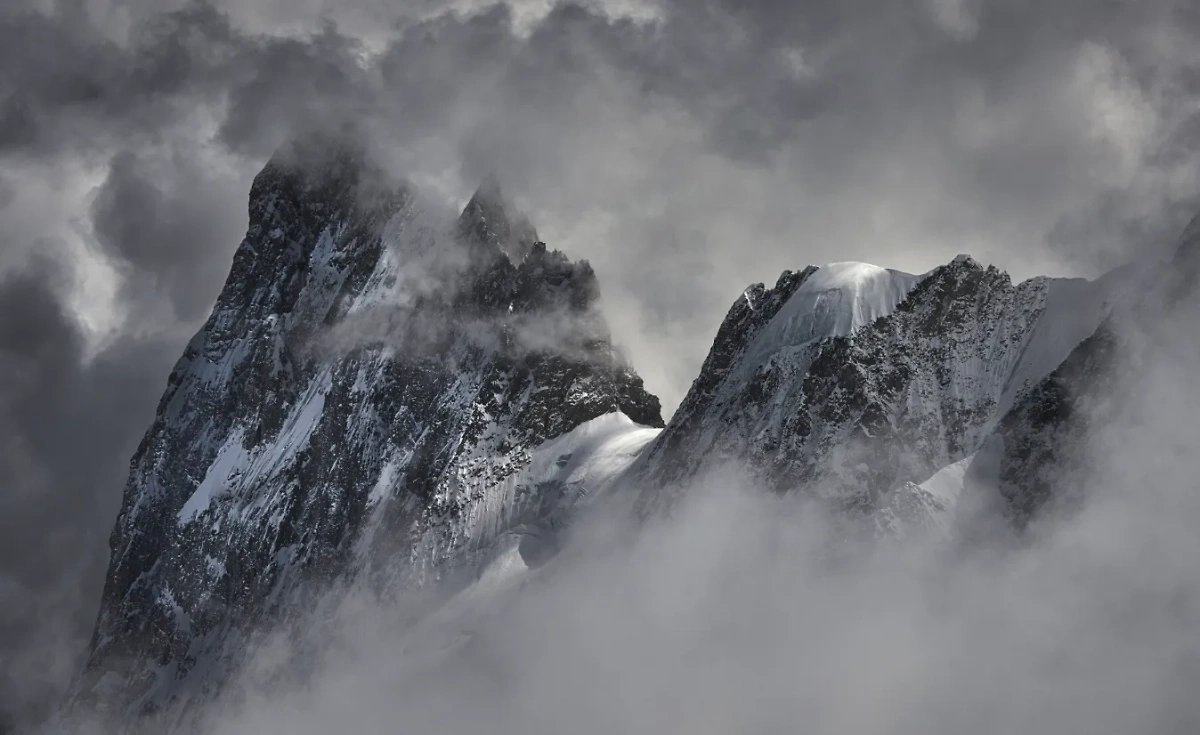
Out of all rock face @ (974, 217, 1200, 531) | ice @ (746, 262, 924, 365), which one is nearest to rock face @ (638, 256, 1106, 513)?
ice @ (746, 262, 924, 365)

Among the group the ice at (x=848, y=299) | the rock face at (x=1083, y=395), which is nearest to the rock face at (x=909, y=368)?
the ice at (x=848, y=299)

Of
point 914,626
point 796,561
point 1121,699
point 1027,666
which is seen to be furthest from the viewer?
point 796,561

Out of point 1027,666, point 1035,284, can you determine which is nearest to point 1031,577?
point 1027,666

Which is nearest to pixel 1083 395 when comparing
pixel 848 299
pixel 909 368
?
pixel 909 368

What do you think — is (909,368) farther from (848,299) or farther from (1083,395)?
(1083,395)

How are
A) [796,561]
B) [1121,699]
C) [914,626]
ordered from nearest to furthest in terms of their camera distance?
[1121,699]
[914,626]
[796,561]

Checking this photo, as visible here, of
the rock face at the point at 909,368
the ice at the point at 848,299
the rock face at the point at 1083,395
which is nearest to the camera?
the rock face at the point at 1083,395

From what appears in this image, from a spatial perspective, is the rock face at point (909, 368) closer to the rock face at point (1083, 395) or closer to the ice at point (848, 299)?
the ice at point (848, 299)

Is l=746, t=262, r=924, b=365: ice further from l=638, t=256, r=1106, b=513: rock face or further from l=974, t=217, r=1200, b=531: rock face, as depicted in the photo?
l=974, t=217, r=1200, b=531: rock face

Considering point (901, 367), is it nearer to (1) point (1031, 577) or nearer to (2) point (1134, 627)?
(1) point (1031, 577)

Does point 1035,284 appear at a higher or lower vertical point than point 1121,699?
higher
